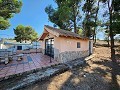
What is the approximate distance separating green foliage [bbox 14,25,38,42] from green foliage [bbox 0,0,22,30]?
79.0 feet

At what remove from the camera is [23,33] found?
41281 mm

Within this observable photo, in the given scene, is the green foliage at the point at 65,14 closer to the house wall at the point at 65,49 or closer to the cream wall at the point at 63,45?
the house wall at the point at 65,49

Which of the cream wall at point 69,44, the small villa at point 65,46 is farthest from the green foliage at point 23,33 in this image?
the cream wall at point 69,44

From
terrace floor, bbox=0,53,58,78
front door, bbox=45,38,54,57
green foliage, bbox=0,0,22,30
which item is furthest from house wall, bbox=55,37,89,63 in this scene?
green foliage, bbox=0,0,22,30

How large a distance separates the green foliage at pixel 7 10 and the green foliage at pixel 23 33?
24092 millimetres

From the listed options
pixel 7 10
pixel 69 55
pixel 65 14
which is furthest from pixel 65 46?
pixel 7 10

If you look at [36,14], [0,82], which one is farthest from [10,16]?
[0,82]

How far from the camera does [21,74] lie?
21.3 feet

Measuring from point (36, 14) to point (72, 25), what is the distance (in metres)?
8.63

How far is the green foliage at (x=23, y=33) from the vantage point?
4089 centimetres

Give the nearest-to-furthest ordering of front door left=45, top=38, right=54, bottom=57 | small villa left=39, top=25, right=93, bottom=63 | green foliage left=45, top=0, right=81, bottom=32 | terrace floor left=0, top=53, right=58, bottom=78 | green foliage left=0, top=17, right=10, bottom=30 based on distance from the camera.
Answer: terrace floor left=0, top=53, right=58, bottom=78 < small villa left=39, top=25, right=93, bottom=63 < front door left=45, top=38, right=54, bottom=57 < green foliage left=0, top=17, right=10, bottom=30 < green foliage left=45, top=0, right=81, bottom=32

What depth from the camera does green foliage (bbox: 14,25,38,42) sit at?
134 feet

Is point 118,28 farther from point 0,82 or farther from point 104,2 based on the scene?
point 0,82

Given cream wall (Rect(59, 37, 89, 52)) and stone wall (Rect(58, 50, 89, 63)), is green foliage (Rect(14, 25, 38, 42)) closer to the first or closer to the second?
cream wall (Rect(59, 37, 89, 52))
